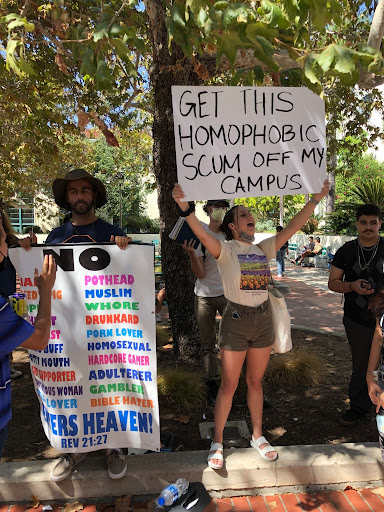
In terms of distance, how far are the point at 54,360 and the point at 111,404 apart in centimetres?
49

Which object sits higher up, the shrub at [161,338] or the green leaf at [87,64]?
the green leaf at [87,64]

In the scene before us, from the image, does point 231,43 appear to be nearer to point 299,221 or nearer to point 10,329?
point 299,221

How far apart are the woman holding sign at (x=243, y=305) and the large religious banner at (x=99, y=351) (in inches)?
18.5

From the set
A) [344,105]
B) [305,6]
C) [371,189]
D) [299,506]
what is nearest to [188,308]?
[299,506]

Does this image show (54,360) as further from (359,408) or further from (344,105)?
(344,105)

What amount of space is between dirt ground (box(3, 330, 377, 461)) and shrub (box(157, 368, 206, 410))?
3.2 inches

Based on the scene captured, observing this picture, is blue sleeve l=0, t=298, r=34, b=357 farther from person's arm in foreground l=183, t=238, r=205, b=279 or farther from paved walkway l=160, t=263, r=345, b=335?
paved walkway l=160, t=263, r=345, b=335

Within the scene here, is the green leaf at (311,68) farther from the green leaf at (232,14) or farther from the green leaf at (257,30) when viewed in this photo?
the green leaf at (232,14)

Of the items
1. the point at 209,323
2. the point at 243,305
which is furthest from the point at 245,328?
the point at 209,323

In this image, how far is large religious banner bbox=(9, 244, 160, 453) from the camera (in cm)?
283

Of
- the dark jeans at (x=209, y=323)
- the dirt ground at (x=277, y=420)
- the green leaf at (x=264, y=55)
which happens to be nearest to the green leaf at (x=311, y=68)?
the green leaf at (x=264, y=55)

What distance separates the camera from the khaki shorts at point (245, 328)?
2.88 metres

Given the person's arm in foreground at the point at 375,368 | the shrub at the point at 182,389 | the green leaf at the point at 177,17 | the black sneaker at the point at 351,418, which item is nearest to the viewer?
the person's arm in foreground at the point at 375,368

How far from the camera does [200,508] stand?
2615 millimetres
